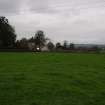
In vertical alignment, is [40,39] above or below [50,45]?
above

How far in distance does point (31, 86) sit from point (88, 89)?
223 cm

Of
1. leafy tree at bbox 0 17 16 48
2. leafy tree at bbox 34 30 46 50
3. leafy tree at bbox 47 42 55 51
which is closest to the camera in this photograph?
leafy tree at bbox 0 17 16 48

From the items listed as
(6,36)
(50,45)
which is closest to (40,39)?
(50,45)

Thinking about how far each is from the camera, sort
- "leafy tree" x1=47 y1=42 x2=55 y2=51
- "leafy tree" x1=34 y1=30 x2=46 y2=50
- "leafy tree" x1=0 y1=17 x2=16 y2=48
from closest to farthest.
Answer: "leafy tree" x1=0 y1=17 x2=16 y2=48, "leafy tree" x1=34 y1=30 x2=46 y2=50, "leafy tree" x1=47 y1=42 x2=55 y2=51

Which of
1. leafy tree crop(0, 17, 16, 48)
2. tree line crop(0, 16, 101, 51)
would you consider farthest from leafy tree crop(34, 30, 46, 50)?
leafy tree crop(0, 17, 16, 48)

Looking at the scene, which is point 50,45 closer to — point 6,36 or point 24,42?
point 24,42

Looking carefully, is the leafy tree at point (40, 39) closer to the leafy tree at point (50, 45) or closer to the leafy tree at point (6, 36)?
the leafy tree at point (50, 45)

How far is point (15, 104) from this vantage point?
9227 mm

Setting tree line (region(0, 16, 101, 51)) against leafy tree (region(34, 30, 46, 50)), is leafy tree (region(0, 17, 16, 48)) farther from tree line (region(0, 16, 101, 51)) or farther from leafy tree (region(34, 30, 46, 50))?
leafy tree (region(34, 30, 46, 50))

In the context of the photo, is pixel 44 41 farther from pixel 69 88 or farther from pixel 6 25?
pixel 69 88

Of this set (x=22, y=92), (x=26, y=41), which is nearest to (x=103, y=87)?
(x=22, y=92)

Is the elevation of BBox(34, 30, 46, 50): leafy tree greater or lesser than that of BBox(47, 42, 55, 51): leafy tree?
greater

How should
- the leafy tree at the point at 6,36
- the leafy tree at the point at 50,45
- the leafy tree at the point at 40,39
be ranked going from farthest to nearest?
the leafy tree at the point at 50,45, the leafy tree at the point at 40,39, the leafy tree at the point at 6,36

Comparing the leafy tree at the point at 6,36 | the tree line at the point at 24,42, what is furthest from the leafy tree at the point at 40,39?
the leafy tree at the point at 6,36
